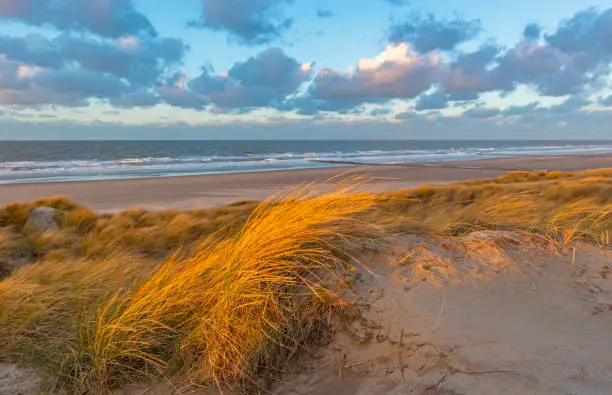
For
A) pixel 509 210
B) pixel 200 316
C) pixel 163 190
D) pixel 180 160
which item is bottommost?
pixel 163 190

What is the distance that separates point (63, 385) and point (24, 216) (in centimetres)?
631

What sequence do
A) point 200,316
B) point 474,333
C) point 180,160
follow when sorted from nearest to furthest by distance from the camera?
point 474,333, point 200,316, point 180,160

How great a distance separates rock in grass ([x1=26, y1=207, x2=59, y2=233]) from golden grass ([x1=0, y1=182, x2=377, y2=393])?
4.14m

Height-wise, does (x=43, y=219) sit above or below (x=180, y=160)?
below

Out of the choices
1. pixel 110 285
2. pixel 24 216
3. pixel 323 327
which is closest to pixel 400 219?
pixel 323 327

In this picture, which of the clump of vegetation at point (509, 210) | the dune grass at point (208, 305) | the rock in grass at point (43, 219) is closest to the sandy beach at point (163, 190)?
the clump of vegetation at point (509, 210)

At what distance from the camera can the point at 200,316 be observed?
327 cm

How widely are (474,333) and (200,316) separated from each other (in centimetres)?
206

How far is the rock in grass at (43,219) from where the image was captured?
743 centimetres

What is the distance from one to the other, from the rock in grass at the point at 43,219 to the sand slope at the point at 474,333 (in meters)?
6.43

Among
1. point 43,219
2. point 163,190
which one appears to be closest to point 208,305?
point 43,219

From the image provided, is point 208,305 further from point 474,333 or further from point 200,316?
point 474,333

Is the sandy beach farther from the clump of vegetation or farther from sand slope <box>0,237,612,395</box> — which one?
sand slope <box>0,237,612,395</box>

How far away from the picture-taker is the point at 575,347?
269 centimetres
